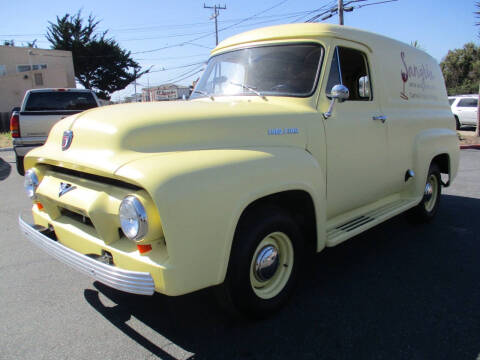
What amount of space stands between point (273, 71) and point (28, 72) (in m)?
29.9

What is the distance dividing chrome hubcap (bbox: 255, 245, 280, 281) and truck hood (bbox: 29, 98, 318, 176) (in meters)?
0.75

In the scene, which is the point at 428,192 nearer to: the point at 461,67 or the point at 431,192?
the point at 431,192

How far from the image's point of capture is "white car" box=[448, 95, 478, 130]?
18428 millimetres

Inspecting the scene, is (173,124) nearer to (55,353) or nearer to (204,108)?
(204,108)

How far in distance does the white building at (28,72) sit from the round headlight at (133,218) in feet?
98.6

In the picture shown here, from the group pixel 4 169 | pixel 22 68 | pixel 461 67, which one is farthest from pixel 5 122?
pixel 461 67

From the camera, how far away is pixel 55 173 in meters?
2.86

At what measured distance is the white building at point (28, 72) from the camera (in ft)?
91.7

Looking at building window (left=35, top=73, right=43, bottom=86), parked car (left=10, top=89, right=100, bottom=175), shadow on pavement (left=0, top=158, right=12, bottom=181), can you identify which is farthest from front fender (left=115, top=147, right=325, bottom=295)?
building window (left=35, top=73, right=43, bottom=86)

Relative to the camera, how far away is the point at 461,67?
3759cm

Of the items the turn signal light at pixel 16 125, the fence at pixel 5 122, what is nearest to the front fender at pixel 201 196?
the turn signal light at pixel 16 125

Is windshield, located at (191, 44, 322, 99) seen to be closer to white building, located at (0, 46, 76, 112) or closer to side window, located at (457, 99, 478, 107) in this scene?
side window, located at (457, 99, 478, 107)

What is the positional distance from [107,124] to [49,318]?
5.02 feet

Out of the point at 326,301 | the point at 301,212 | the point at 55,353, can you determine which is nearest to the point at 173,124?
the point at 301,212
